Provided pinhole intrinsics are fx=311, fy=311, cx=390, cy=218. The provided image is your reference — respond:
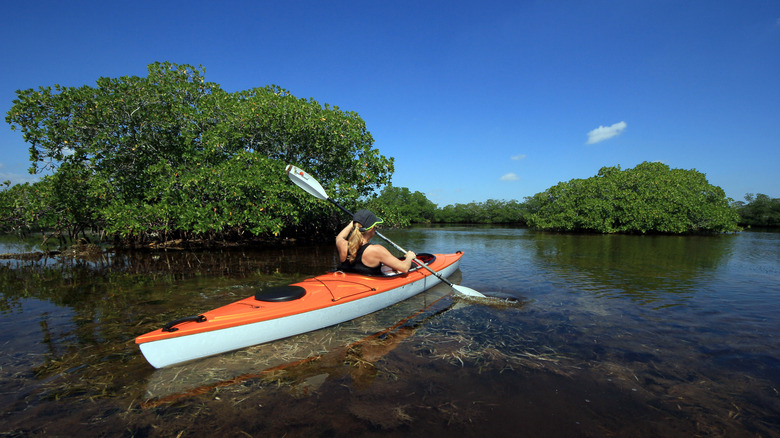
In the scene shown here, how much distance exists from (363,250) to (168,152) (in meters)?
13.3

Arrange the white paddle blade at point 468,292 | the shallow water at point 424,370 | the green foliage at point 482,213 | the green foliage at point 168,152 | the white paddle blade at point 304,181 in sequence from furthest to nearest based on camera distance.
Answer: the green foliage at point 482,213
the green foliage at point 168,152
the white paddle blade at point 304,181
the white paddle blade at point 468,292
the shallow water at point 424,370

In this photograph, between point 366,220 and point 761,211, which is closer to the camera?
point 366,220

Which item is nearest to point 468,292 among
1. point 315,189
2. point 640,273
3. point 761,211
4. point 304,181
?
point 315,189

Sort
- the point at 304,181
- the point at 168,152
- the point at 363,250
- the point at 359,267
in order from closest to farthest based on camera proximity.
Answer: the point at 363,250 < the point at 359,267 < the point at 304,181 < the point at 168,152

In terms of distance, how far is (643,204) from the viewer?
27.8 meters

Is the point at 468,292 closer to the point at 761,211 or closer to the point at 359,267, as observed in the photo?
the point at 359,267

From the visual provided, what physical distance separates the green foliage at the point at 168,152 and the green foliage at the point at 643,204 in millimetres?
25927

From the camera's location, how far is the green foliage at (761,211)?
129ft

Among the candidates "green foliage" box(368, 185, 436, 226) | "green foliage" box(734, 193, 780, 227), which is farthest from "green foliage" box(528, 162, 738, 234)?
"green foliage" box(368, 185, 436, 226)

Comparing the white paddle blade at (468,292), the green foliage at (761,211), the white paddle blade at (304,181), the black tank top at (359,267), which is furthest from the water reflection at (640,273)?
the green foliage at (761,211)

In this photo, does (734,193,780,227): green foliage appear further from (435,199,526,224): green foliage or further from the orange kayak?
the orange kayak

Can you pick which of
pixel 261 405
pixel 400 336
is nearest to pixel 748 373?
pixel 400 336

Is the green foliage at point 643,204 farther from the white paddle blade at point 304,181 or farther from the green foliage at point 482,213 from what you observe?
the white paddle blade at point 304,181

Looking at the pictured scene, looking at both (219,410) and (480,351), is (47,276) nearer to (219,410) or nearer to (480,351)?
(219,410)
